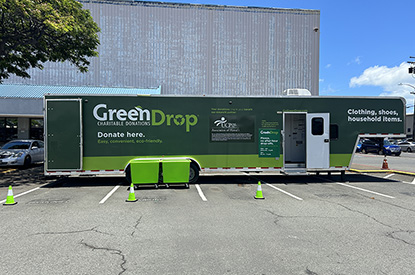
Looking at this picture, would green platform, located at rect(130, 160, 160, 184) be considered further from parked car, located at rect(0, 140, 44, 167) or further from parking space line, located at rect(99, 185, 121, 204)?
parked car, located at rect(0, 140, 44, 167)

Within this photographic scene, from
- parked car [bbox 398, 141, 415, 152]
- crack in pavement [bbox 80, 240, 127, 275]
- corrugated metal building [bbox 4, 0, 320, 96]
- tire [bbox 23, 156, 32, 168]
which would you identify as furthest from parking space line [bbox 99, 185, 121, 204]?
parked car [bbox 398, 141, 415, 152]

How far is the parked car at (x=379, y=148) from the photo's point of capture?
2566 cm

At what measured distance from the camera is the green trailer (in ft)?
29.8

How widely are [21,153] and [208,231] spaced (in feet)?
44.7

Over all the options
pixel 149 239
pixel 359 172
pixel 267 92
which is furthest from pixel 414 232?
pixel 267 92

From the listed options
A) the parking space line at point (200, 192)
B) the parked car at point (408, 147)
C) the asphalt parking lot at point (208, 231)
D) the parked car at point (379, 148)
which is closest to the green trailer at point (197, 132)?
the parking space line at point (200, 192)

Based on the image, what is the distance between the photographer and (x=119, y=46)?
104ft

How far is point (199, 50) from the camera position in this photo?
109ft

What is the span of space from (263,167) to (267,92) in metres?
25.6

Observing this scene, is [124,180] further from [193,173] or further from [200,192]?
[200,192]

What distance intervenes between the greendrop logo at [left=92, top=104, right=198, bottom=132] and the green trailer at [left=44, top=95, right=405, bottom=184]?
4 centimetres

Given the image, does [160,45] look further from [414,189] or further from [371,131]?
[414,189]

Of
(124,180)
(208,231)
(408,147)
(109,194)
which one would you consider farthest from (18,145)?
(408,147)

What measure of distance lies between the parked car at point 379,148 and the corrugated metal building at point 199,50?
10.5 metres
